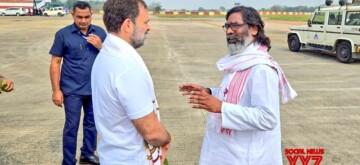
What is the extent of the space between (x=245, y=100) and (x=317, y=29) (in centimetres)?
1362

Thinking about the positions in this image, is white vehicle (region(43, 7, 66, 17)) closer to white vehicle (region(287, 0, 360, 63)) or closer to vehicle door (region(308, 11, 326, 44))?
white vehicle (region(287, 0, 360, 63))

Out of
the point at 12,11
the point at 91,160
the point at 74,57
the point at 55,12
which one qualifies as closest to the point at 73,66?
the point at 74,57

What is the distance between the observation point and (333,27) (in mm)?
13727

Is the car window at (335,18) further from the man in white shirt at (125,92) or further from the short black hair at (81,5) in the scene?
the man in white shirt at (125,92)

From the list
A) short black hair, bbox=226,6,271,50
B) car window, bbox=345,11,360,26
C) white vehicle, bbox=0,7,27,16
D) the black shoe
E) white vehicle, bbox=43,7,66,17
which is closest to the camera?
short black hair, bbox=226,6,271,50

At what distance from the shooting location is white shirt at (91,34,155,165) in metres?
1.80

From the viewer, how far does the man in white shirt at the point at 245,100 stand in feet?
6.98

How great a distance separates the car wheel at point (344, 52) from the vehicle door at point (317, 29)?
1.14 meters

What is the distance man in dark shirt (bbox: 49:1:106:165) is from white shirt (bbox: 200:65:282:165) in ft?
6.23

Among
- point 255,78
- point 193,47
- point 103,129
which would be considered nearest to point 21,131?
point 103,129

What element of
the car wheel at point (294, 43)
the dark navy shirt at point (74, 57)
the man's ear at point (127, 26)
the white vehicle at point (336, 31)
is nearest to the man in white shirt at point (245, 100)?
the man's ear at point (127, 26)

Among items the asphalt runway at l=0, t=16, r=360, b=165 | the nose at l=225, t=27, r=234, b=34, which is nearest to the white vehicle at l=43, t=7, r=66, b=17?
the asphalt runway at l=0, t=16, r=360, b=165

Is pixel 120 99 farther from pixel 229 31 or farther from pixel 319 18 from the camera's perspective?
pixel 319 18

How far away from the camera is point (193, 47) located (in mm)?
18000
